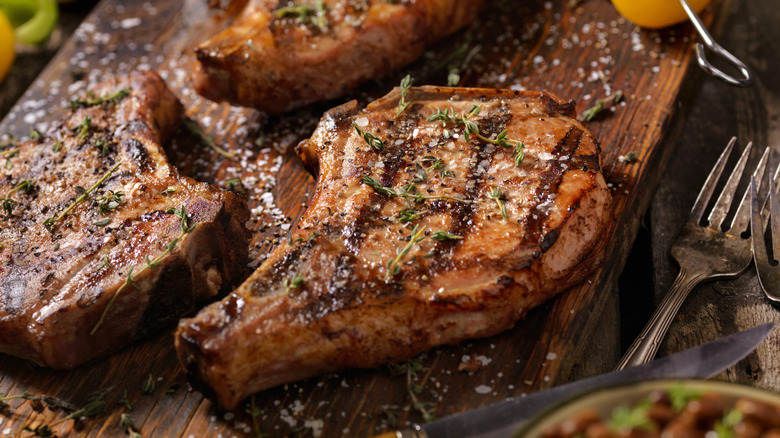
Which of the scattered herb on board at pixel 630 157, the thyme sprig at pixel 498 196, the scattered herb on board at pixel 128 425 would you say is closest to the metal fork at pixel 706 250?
the scattered herb on board at pixel 630 157

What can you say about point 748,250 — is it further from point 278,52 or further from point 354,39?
point 278,52

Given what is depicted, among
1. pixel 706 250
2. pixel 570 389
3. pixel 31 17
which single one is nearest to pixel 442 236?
pixel 570 389

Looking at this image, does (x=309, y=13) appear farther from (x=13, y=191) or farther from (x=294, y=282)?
(x=294, y=282)

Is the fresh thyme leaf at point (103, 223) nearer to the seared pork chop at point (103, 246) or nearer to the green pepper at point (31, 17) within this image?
the seared pork chop at point (103, 246)

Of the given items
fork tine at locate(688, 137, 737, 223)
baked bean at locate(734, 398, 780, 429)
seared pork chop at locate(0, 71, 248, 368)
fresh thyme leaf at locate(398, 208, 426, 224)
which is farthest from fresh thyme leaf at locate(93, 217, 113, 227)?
fork tine at locate(688, 137, 737, 223)

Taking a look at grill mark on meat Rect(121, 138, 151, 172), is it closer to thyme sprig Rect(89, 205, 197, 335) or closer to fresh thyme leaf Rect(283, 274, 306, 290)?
thyme sprig Rect(89, 205, 197, 335)

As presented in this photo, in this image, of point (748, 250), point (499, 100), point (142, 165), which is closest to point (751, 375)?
point (748, 250)
